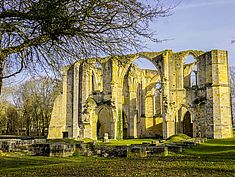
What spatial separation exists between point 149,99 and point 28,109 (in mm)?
17126

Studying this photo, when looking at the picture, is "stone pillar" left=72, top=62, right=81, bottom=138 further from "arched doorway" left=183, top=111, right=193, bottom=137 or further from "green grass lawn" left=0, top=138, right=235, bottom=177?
"green grass lawn" left=0, top=138, right=235, bottom=177

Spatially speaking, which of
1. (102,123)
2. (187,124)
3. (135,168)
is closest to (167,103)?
(187,124)

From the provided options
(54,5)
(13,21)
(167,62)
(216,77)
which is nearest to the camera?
(54,5)

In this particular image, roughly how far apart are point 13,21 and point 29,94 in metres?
41.8

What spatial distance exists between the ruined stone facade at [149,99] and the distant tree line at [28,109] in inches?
333

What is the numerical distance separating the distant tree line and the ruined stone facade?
8467mm

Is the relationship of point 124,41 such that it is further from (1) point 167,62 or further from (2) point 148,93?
(2) point 148,93

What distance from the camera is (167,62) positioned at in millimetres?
33469

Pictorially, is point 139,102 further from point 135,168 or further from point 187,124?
point 135,168

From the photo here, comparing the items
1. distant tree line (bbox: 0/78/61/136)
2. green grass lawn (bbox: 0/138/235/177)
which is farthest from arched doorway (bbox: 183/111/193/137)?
green grass lawn (bbox: 0/138/235/177)

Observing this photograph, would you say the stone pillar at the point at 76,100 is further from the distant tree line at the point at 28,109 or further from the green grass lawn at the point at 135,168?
the green grass lawn at the point at 135,168

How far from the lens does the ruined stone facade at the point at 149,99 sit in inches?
1241

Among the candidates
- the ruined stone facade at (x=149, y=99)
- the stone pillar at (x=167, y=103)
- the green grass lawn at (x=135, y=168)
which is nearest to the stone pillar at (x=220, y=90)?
the ruined stone facade at (x=149, y=99)

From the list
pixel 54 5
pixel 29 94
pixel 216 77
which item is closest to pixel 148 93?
pixel 216 77
